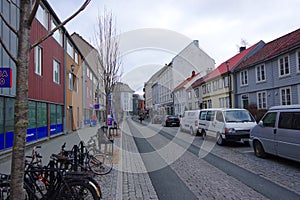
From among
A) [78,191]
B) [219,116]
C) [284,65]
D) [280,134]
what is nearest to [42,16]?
[219,116]

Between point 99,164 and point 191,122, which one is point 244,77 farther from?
point 99,164

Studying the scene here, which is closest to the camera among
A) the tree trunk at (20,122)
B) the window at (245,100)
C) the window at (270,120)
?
the tree trunk at (20,122)

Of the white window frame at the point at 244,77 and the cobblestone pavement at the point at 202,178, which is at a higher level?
the white window frame at the point at 244,77

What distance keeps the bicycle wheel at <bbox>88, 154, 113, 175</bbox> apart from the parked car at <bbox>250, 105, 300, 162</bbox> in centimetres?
531

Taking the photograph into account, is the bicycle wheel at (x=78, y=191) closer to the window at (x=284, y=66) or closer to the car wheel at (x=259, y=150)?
the car wheel at (x=259, y=150)

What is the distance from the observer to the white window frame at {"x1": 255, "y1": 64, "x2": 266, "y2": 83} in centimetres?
2262

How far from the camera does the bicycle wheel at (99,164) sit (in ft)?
22.0

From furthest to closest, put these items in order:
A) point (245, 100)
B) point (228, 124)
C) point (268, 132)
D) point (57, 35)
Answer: point (245, 100) < point (57, 35) < point (228, 124) < point (268, 132)

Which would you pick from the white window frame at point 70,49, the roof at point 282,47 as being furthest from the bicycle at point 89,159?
the roof at point 282,47

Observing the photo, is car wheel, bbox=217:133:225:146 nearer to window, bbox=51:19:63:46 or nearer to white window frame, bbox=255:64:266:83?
white window frame, bbox=255:64:266:83

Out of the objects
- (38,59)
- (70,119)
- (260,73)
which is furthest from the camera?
(260,73)

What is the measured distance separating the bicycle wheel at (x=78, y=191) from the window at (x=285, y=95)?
63.6 feet

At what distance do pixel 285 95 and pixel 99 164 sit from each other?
18.0 m

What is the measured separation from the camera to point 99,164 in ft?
22.4
